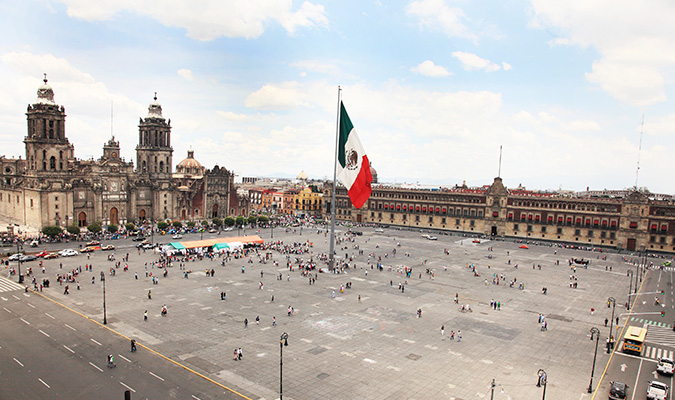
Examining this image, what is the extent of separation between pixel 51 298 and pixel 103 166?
5489 cm

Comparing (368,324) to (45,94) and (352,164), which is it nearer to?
(352,164)

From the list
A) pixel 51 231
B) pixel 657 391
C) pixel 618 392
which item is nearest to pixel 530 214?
pixel 657 391

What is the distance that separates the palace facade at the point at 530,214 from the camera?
264 feet

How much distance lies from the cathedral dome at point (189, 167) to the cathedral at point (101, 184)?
13.8 metres

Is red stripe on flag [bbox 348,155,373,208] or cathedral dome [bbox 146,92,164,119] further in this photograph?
cathedral dome [bbox 146,92,164,119]

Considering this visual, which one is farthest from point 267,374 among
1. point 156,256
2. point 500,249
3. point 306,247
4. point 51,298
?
point 500,249

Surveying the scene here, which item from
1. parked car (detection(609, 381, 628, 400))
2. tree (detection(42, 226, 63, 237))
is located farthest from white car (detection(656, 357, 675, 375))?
tree (detection(42, 226, 63, 237))

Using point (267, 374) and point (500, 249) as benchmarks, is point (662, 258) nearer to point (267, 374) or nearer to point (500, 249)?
point (500, 249)

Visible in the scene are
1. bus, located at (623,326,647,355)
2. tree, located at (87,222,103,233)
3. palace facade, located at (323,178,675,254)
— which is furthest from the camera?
palace facade, located at (323,178,675,254)

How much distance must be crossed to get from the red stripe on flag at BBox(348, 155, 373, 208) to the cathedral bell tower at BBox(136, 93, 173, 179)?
76294mm

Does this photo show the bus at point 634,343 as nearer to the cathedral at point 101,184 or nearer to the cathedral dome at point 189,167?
the cathedral at point 101,184

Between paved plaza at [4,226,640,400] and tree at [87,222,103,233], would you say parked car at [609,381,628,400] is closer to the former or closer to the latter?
paved plaza at [4,226,640,400]

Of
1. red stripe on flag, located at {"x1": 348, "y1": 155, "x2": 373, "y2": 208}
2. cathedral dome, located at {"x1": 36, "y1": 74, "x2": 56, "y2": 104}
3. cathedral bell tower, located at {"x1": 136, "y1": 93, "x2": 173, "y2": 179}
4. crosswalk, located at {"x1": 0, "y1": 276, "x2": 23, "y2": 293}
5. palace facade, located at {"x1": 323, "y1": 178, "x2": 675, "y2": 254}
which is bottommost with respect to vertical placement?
crosswalk, located at {"x1": 0, "y1": 276, "x2": 23, "y2": 293}

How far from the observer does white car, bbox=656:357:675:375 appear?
28.4 m
